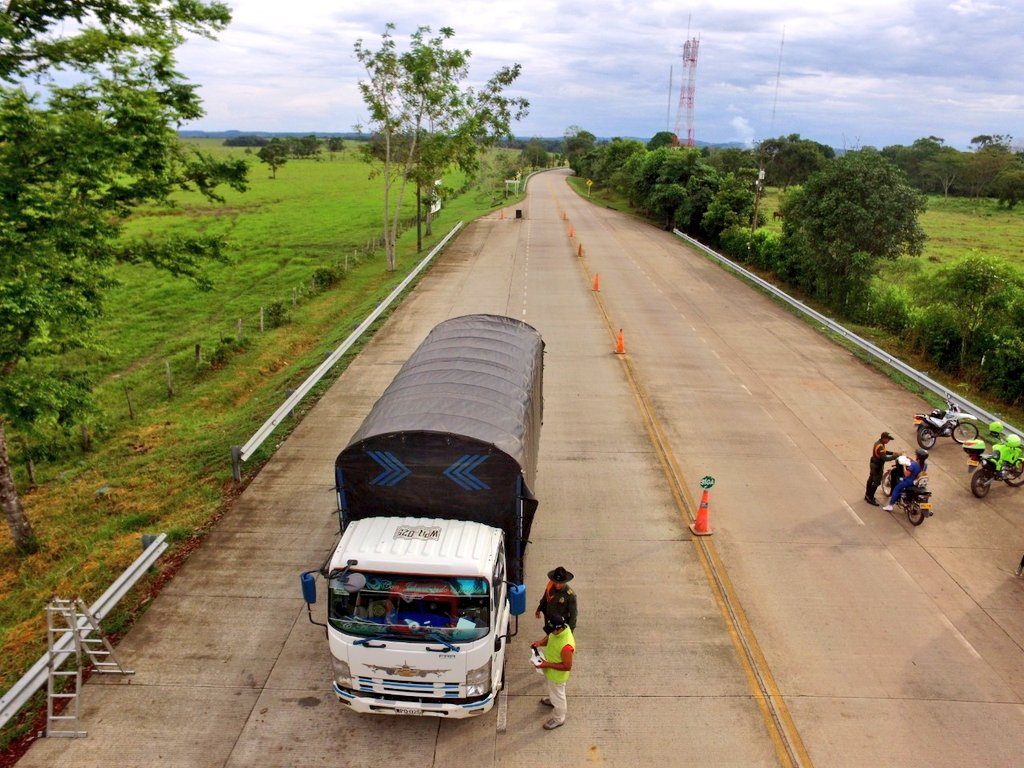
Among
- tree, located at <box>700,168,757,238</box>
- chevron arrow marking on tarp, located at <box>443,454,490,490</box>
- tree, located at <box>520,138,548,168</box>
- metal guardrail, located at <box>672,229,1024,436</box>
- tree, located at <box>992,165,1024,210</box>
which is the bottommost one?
metal guardrail, located at <box>672,229,1024,436</box>

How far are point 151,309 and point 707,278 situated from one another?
27.4 metres

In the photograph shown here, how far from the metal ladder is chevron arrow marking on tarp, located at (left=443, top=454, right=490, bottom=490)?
4749 mm

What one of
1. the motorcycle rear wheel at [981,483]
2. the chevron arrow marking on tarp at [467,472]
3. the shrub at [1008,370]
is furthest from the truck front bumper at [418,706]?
the shrub at [1008,370]

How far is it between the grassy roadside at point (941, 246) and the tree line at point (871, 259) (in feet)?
1.18

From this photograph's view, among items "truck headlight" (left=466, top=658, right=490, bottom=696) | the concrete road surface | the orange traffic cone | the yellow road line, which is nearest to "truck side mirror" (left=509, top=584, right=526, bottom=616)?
"truck headlight" (left=466, top=658, right=490, bottom=696)

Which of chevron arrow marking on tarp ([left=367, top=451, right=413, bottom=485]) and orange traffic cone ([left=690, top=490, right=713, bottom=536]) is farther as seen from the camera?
orange traffic cone ([left=690, top=490, right=713, bottom=536])

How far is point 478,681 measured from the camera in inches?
307

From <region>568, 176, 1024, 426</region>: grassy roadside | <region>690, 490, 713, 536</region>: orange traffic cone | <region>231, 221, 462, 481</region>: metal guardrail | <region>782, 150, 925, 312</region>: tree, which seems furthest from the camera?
<region>782, 150, 925, 312</region>: tree

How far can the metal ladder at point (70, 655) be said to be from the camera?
8117mm

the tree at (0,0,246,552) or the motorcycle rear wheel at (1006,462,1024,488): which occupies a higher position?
the tree at (0,0,246,552)

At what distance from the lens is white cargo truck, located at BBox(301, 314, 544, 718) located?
7637 mm

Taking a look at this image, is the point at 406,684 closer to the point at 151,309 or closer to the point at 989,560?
the point at 989,560

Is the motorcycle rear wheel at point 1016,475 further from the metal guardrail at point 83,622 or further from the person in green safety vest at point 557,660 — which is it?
the metal guardrail at point 83,622

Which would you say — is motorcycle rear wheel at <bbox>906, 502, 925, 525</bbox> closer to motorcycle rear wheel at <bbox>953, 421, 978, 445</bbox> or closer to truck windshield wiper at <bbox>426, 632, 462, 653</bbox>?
motorcycle rear wheel at <bbox>953, 421, 978, 445</bbox>
